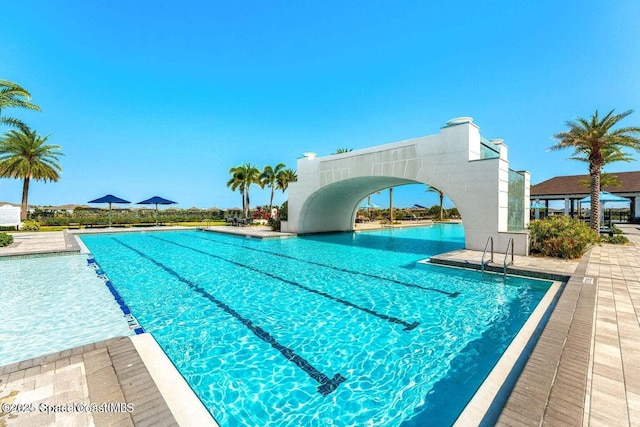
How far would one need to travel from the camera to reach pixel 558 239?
386 inches

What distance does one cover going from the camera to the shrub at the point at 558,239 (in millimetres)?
9594

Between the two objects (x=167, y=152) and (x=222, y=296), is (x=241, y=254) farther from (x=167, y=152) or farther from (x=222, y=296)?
(x=167, y=152)

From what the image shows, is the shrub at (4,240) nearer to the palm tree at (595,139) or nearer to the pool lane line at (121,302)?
the pool lane line at (121,302)

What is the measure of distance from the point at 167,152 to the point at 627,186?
58.3 metres

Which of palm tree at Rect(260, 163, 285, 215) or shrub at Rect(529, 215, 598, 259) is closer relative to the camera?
shrub at Rect(529, 215, 598, 259)

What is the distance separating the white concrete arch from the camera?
36.7ft

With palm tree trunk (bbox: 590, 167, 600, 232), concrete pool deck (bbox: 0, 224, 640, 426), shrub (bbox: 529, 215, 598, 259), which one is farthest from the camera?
palm tree trunk (bbox: 590, 167, 600, 232)

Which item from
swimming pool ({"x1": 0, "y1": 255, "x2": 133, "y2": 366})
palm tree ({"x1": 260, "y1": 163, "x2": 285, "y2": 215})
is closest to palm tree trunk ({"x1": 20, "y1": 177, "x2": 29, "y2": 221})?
swimming pool ({"x1": 0, "y1": 255, "x2": 133, "y2": 366})

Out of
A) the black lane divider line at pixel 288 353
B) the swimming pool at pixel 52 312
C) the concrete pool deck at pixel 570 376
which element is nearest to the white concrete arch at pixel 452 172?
the concrete pool deck at pixel 570 376

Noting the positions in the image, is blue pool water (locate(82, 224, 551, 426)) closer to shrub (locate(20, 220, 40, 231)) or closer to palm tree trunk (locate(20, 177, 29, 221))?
shrub (locate(20, 220, 40, 231))

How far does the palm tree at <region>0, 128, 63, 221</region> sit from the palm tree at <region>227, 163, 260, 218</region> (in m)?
17.3

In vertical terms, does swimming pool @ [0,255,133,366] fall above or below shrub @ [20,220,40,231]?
below

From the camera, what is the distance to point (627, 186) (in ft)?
93.2

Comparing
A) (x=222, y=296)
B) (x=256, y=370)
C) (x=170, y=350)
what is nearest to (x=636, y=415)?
(x=256, y=370)
